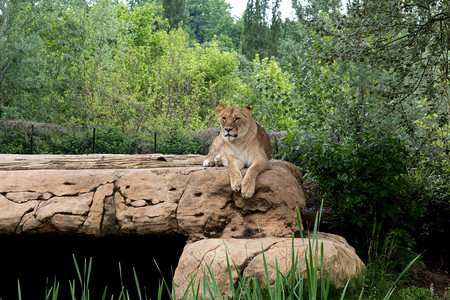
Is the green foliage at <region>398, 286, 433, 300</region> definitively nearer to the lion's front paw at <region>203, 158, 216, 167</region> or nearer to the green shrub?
the lion's front paw at <region>203, 158, 216, 167</region>

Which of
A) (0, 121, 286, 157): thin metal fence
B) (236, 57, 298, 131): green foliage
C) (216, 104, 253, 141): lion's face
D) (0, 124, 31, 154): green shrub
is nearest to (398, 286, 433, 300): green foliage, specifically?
(216, 104, 253, 141): lion's face

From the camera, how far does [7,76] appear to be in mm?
18938

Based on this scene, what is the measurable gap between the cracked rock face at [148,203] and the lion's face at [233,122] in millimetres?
472

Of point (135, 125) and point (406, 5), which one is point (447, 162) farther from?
point (135, 125)

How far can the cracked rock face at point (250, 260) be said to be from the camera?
4.55 meters

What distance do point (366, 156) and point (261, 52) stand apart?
25.4m

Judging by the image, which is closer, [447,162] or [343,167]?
[343,167]

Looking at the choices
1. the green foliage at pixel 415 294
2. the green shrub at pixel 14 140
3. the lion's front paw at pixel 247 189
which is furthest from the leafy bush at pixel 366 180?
the green shrub at pixel 14 140

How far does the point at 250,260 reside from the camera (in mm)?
4625

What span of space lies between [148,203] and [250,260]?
1587mm

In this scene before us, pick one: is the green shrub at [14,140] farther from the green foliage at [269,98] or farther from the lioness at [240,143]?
the lioness at [240,143]

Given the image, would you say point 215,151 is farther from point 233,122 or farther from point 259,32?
point 259,32

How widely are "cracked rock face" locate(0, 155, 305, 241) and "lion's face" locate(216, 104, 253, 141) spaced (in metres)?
0.47

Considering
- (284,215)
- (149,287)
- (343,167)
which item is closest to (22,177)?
(149,287)
